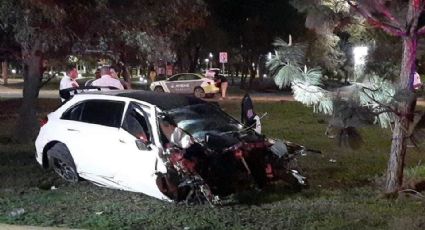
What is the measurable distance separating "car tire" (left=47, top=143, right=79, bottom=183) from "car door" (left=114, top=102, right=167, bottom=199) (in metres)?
1.11

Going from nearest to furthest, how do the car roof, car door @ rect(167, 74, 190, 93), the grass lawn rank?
the grass lawn
the car roof
car door @ rect(167, 74, 190, 93)

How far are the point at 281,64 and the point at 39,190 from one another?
3.78m

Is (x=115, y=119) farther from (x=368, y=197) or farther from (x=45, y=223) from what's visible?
(x=368, y=197)

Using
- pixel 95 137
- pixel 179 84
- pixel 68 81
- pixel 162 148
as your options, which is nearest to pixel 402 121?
pixel 162 148

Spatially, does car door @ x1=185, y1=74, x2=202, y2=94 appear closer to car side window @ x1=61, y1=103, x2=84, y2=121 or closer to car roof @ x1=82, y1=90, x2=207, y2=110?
car side window @ x1=61, y1=103, x2=84, y2=121

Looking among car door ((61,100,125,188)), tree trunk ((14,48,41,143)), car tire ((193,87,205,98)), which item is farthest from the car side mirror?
car tire ((193,87,205,98))

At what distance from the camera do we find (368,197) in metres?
8.88

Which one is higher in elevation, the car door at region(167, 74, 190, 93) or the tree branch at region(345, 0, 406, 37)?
the tree branch at region(345, 0, 406, 37)

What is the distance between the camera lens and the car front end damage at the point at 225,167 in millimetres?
8305

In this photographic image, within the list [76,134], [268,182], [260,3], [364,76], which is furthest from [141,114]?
[260,3]

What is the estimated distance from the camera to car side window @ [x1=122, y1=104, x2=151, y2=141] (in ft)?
29.0

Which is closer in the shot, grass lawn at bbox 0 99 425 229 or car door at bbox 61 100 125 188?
grass lawn at bbox 0 99 425 229

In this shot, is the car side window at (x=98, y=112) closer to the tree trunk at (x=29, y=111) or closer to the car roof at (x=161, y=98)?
the car roof at (x=161, y=98)

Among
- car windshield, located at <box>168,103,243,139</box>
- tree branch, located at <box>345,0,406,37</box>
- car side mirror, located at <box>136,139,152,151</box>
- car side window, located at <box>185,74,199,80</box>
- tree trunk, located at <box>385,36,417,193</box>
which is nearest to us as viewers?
tree trunk, located at <box>385,36,417,193</box>
